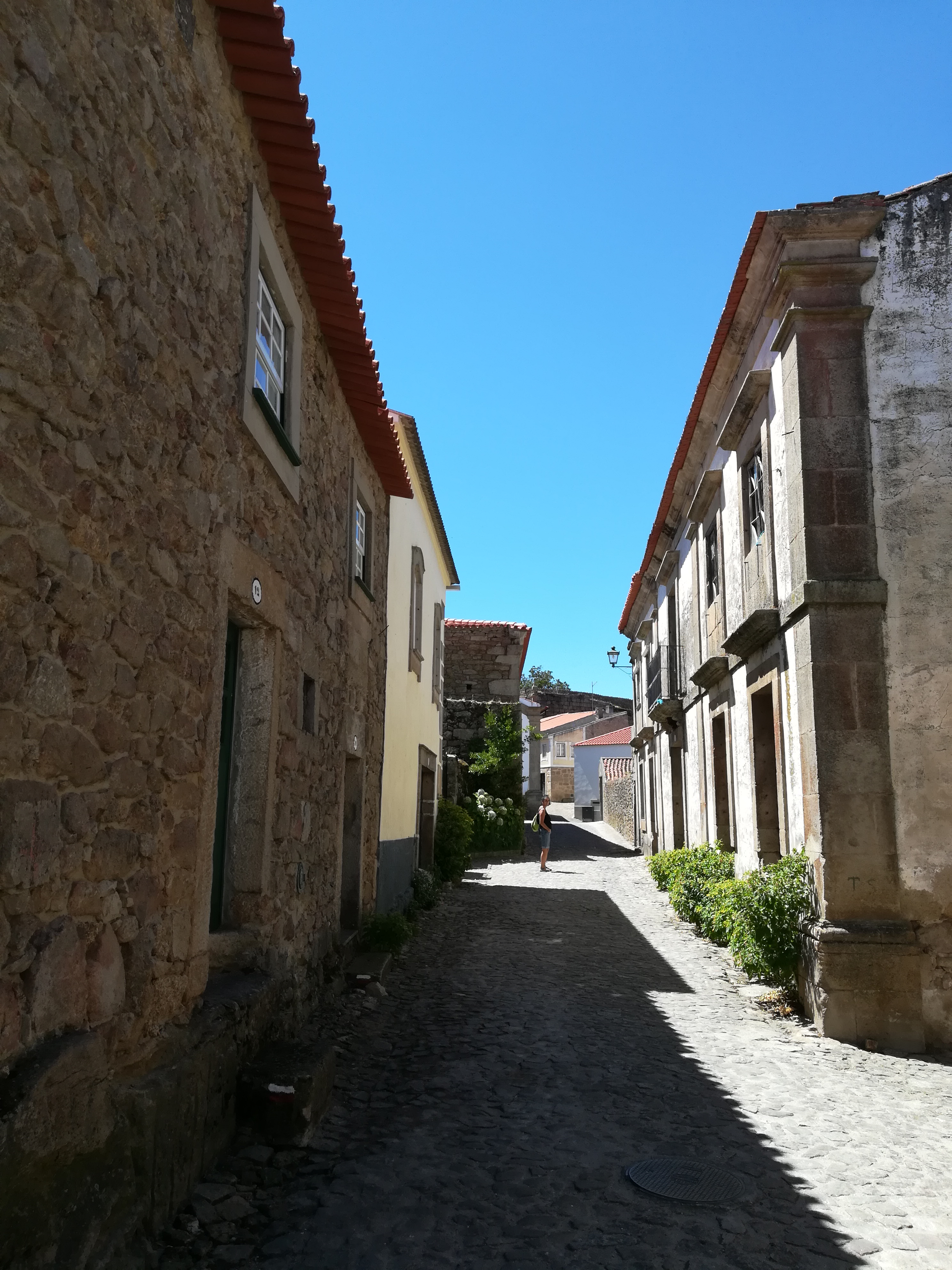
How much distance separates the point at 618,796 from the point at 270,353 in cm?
2988

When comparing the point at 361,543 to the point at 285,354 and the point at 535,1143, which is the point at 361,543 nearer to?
the point at 285,354

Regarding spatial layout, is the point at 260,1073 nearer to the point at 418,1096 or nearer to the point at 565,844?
the point at 418,1096

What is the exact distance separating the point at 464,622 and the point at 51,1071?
19.9 m

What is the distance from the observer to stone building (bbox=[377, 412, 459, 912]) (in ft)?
35.2

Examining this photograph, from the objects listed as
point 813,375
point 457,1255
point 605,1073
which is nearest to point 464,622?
point 813,375

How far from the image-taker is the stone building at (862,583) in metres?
6.66

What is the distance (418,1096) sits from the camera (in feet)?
16.8

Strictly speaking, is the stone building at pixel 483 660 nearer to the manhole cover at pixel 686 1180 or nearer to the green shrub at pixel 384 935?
the green shrub at pixel 384 935

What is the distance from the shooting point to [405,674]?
39.3 ft

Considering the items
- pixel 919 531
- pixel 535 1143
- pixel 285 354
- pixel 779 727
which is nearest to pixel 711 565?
pixel 779 727

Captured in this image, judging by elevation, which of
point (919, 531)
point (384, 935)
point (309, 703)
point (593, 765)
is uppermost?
point (593, 765)

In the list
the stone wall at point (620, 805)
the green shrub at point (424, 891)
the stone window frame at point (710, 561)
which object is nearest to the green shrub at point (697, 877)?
the stone window frame at point (710, 561)

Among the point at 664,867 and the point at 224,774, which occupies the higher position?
the point at 224,774

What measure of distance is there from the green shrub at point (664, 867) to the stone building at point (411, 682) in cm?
349
